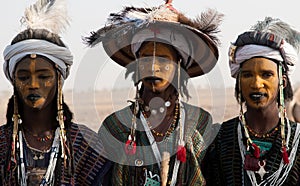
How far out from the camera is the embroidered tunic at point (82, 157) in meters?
5.73

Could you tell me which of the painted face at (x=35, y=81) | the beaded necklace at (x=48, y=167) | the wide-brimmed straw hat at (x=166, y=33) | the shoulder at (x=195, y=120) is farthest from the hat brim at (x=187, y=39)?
the beaded necklace at (x=48, y=167)

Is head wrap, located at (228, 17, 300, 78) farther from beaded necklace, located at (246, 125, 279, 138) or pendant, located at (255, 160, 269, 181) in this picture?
pendant, located at (255, 160, 269, 181)

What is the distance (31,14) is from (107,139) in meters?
1.13

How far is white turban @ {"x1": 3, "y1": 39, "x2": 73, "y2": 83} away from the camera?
566cm

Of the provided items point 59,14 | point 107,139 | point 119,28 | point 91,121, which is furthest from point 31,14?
point 91,121

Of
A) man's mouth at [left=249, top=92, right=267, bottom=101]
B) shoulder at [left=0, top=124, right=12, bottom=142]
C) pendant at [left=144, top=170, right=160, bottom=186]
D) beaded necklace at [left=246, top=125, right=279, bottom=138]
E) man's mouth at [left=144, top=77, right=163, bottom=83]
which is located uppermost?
man's mouth at [left=144, top=77, right=163, bottom=83]

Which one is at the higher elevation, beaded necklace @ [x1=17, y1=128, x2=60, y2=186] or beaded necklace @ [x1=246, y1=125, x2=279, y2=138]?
beaded necklace @ [x1=246, y1=125, x2=279, y2=138]

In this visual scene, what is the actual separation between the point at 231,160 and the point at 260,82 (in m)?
0.67

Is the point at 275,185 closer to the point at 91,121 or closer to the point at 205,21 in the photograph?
the point at 205,21

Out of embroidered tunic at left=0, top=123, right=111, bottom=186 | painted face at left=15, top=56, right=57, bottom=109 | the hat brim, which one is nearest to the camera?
painted face at left=15, top=56, right=57, bottom=109

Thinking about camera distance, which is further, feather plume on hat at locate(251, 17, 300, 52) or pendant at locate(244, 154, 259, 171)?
feather plume on hat at locate(251, 17, 300, 52)

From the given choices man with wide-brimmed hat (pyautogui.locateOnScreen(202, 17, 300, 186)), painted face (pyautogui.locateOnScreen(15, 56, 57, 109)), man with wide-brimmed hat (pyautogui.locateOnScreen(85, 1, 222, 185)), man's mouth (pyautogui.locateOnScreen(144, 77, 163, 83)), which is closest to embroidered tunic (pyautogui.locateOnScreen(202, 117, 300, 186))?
man with wide-brimmed hat (pyautogui.locateOnScreen(202, 17, 300, 186))

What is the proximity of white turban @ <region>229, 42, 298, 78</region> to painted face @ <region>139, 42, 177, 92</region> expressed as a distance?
0.45 metres

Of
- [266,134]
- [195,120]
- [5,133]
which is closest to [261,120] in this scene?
[266,134]
